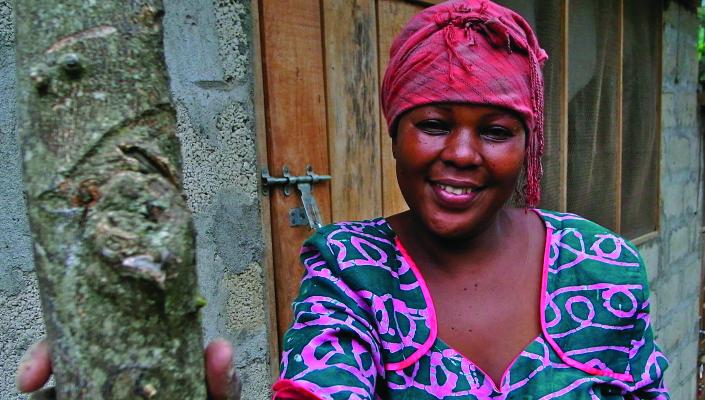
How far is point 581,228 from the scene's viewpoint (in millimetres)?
1403

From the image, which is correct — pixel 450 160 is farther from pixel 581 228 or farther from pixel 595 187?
pixel 595 187

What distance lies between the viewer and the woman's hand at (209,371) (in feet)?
1.86

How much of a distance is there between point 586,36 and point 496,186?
8.59ft

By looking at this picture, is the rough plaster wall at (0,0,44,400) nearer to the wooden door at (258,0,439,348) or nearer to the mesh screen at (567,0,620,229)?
the wooden door at (258,0,439,348)

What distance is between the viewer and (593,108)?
11.4 ft

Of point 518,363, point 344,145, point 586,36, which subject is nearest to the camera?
point 518,363

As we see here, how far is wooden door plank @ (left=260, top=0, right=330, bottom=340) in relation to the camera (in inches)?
72.9

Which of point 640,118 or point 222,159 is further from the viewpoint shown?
point 640,118

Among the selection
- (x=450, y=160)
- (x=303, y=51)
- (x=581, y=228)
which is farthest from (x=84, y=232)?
(x=303, y=51)

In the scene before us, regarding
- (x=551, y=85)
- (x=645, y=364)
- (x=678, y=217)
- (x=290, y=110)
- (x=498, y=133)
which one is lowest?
(x=678, y=217)

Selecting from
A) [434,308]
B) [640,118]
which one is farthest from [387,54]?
[640,118]

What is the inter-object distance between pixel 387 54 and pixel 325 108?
40cm

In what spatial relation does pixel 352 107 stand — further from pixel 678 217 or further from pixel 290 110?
pixel 678 217

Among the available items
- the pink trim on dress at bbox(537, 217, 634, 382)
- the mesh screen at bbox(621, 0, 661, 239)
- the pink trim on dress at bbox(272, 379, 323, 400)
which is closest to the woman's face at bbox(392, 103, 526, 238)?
the pink trim on dress at bbox(537, 217, 634, 382)
